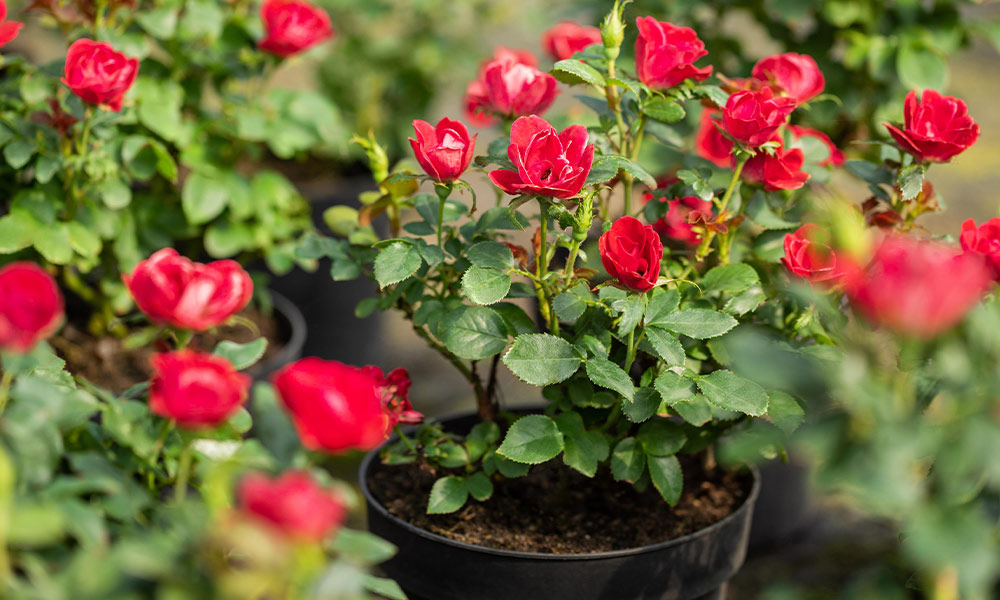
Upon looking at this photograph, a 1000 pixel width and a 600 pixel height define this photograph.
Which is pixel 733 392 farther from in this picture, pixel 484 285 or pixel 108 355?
pixel 108 355

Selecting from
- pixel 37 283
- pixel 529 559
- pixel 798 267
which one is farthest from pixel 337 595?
pixel 798 267

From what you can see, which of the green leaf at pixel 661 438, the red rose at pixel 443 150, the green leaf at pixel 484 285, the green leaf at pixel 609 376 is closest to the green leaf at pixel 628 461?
the green leaf at pixel 661 438

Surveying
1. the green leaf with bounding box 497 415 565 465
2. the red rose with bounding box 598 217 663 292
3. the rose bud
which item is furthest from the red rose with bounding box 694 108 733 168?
the green leaf with bounding box 497 415 565 465

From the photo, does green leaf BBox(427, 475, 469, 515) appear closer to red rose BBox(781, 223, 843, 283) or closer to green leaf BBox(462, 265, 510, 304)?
green leaf BBox(462, 265, 510, 304)

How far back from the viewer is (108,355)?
1.50 meters

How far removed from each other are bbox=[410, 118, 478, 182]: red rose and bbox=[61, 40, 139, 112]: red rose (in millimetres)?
382

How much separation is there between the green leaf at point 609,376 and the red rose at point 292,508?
1.24 ft

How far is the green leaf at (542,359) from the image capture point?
34.2 inches

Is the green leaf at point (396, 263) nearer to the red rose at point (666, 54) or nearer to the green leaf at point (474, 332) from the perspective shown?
the green leaf at point (474, 332)

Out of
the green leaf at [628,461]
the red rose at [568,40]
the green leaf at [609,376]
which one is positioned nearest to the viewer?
the green leaf at [609,376]

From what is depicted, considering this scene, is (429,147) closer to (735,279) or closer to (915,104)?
(735,279)

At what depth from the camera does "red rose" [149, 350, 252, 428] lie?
A: 577 mm

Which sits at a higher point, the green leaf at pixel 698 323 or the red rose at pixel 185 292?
the red rose at pixel 185 292

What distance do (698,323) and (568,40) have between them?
0.55m
